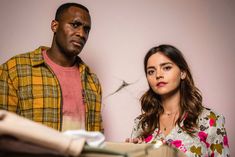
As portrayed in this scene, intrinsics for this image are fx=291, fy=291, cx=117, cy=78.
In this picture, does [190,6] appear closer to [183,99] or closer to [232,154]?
[183,99]

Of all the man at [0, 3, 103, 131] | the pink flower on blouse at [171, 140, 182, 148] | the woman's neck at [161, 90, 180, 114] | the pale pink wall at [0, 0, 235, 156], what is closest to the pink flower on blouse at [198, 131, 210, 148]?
the pink flower on blouse at [171, 140, 182, 148]

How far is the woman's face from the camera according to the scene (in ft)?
5.33

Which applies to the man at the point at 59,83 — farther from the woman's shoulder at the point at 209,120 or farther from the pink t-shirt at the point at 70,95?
the woman's shoulder at the point at 209,120

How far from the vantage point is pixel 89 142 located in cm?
51

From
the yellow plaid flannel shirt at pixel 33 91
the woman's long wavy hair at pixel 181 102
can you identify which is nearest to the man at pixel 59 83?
the yellow plaid flannel shirt at pixel 33 91

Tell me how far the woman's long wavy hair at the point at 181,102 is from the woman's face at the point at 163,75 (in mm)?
34

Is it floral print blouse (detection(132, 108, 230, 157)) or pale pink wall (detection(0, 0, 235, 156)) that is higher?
pale pink wall (detection(0, 0, 235, 156))

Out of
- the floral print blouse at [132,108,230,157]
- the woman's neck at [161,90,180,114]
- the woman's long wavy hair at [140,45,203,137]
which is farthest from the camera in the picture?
the woman's neck at [161,90,180,114]

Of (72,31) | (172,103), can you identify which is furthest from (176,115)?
(72,31)

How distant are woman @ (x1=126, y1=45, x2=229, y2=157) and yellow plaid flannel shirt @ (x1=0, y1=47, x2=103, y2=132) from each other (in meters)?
0.38

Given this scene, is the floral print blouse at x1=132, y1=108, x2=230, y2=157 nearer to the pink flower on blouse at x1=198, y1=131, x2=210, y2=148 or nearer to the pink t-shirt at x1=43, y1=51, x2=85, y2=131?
the pink flower on blouse at x1=198, y1=131, x2=210, y2=148

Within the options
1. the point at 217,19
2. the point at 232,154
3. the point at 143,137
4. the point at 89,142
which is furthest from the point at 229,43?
the point at 89,142

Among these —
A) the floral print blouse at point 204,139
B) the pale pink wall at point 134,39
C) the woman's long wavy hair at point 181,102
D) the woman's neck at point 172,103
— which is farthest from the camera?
the pale pink wall at point 134,39

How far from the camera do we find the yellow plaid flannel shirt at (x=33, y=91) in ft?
4.81
